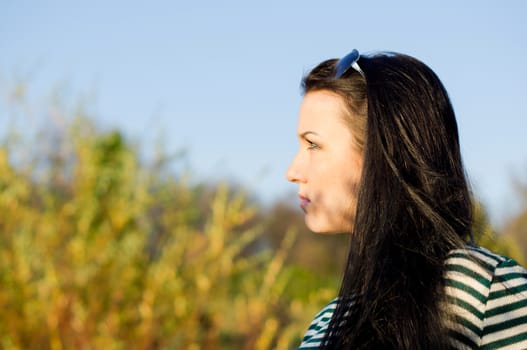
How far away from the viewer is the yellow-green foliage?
371 cm

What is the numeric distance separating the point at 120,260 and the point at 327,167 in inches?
102

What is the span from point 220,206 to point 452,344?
9.22 feet

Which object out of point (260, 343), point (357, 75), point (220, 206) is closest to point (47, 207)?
point (220, 206)

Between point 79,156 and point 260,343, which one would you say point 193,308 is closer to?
point 260,343

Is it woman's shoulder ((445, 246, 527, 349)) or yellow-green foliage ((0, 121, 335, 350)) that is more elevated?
woman's shoulder ((445, 246, 527, 349))

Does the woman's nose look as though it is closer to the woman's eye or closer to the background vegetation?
the woman's eye

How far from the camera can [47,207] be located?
13.0 feet

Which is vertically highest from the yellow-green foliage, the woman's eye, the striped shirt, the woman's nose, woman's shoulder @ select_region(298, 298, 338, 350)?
the woman's eye

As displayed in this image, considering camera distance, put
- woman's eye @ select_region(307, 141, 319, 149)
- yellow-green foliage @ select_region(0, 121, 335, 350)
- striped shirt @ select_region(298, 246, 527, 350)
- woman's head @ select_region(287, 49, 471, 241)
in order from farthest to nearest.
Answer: yellow-green foliage @ select_region(0, 121, 335, 350) → woman's eye @ select_region(307, 141, 319, 149) → woman's head @ select_region(287, 49, 471, 241) → striped shirt @ select_region(298, 246, 527, 350)

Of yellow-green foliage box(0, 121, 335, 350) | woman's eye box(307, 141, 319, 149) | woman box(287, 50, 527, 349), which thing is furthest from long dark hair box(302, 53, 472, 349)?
yellow-green foliage box(0, 121, 335, 350)

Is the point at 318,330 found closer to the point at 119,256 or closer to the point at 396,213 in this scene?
the point at 396,213

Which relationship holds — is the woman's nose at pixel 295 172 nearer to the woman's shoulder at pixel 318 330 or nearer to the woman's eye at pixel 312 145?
the woman's eye at pixel 312 145

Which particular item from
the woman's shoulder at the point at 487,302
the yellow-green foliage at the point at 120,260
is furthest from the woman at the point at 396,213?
the yellow-green foliage at the point at 120,260

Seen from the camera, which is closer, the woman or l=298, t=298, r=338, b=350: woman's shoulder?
the woman
